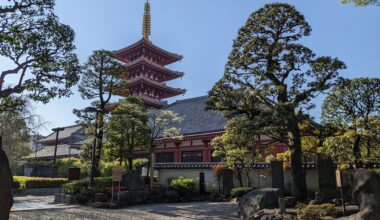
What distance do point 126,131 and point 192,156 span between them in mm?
11118

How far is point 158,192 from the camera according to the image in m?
17.8

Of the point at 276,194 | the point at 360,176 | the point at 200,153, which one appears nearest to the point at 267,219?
the point at 276,194

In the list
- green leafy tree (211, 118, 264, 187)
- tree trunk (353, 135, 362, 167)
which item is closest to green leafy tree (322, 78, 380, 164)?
tree trunk (353, 135, 362, 167)

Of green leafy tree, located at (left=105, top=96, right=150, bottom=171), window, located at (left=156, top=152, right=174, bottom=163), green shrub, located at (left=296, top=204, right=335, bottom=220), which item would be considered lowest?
green shrub, located at (left=296, top=204, right=335, bottom=220)

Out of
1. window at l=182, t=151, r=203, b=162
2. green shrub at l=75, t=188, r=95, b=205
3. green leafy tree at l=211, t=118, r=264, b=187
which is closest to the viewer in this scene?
green shrub at l=75, t=188, r=95, b=205

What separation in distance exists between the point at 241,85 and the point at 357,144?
244 inches

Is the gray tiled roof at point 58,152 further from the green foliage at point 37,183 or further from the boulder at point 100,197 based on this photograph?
the boulder at point 100,197

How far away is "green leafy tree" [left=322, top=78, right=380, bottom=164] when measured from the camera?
14.2 meters

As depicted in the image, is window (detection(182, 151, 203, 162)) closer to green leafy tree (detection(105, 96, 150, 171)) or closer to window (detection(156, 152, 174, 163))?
window (detection(156, 152, 174, 163))

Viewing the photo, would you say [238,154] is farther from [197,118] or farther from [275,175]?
[197,118]

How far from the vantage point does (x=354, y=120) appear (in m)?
15.1

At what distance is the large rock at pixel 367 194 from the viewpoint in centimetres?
784

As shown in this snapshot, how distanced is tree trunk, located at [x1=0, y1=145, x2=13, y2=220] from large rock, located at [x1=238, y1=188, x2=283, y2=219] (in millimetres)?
7852

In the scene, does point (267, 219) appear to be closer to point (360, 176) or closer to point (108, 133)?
point (360, 176)
